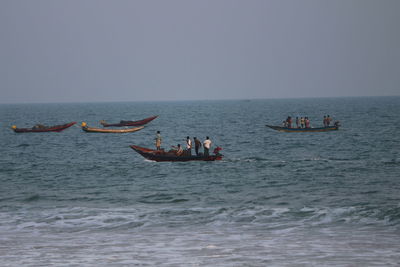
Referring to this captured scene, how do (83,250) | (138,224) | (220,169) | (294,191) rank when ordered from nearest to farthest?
(83,250), (138,224), (294,191), (220,169)

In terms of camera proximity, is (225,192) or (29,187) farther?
(29,187)

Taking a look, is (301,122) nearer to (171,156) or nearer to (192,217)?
(171,156)

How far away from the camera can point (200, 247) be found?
1691cm

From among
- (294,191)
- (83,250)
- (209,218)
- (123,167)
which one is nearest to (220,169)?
(123,167)

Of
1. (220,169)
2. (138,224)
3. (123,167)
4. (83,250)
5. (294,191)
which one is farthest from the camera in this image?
(123,167)

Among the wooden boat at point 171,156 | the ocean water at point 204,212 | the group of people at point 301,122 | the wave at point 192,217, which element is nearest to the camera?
the ocean water at point 204,212

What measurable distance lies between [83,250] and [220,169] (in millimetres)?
20802

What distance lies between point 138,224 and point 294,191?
9896 mm

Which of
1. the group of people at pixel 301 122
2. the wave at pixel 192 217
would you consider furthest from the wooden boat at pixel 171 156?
the group of people at pixel 301 122

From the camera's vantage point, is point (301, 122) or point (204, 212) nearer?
point (204, 212)

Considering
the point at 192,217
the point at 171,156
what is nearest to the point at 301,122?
the point at 171,156

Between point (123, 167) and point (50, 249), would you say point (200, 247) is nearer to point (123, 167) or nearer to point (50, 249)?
point (50, 249)

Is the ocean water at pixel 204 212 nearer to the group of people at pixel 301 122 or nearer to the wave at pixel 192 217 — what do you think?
the wave at pixel 192 217

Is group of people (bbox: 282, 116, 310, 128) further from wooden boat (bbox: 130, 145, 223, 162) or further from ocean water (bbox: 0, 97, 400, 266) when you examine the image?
wooden boat (bbox: 130, 145, 223, 162)
